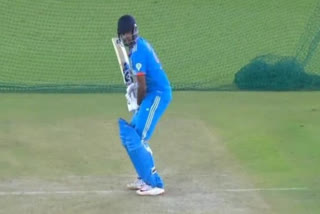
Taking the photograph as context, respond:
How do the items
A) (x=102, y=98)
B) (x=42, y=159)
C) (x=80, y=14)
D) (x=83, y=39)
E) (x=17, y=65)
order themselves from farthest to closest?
1. (x=80, y=14)
2. (x=83, y=39)
3. (x=17, y=65)
4. (x=102, y=98)
5. (x=42, y=159)

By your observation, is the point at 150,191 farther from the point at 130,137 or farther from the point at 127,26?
the point at 127,26

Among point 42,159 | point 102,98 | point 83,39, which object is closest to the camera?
point 42,159

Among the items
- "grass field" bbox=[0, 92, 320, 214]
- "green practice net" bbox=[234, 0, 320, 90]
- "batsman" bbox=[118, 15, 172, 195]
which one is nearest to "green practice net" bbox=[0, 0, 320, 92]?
"green practice net" bbox=[234, 0, 320, 90]

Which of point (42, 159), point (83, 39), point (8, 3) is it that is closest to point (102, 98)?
point (42, 159)

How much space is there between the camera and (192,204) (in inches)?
319

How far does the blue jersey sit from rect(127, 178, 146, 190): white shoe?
0.91 meters

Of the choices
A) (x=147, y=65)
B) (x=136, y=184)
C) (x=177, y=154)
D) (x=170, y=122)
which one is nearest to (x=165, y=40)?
(x=170, y=122)

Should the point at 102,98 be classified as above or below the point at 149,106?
A: below

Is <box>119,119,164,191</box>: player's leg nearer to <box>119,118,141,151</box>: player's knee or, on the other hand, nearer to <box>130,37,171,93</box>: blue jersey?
<box>119,118,141,151</box>: player's knee

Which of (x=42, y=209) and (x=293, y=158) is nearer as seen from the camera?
(x=42, y=209)

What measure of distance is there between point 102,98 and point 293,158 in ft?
12.8

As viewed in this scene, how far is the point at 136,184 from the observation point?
8484 millimetres

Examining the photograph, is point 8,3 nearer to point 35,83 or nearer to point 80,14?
point 80,14

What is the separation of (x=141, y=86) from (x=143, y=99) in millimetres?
197
